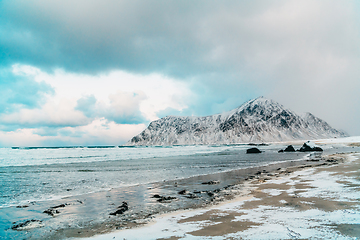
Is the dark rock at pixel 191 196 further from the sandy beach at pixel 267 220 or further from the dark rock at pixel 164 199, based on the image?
the sandy beach at pixel 267 220

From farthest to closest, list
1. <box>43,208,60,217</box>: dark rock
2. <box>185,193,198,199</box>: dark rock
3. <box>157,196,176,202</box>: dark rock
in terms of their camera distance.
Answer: <box>185,193,198,199</box>: dark rock
<box>157,196,176,202</box>: dark rock
<box>43,208,60,217</box>: dark rock

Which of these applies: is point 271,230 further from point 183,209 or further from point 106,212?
point 106,212

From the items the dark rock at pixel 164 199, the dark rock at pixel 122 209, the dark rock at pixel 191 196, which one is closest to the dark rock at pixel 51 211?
the dark rock at pixel 122 209

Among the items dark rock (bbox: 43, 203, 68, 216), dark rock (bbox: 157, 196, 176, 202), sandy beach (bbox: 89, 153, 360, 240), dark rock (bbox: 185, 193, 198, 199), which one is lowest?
dark rock (bbox: 185, 193, 198, 199)

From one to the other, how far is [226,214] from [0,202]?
1150 centimetres

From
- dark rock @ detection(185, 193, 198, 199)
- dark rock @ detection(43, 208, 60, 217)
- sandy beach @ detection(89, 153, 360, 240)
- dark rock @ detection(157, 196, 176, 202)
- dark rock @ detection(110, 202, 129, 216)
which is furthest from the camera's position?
dark rock @ detection(185, 193, 198, 199)

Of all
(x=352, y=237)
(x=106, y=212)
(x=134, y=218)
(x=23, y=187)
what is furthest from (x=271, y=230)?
(x=23, y=187)

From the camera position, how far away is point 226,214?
24.9 ft

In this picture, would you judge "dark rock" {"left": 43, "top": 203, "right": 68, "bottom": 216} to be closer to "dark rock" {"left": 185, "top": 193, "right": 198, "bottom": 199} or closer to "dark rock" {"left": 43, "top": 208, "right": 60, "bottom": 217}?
"dark rock" {"left": 43, "top": 208, "right": 60, "bottom": 217}

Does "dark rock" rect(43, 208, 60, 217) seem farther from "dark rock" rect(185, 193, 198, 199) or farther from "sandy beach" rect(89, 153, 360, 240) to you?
"dark rock" rect(185, 193, 198, 199)

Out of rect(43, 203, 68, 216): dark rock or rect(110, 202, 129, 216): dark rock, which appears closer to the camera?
rect(110, 202, 129, 216): dark rock

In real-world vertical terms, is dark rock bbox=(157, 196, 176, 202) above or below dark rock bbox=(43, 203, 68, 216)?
below

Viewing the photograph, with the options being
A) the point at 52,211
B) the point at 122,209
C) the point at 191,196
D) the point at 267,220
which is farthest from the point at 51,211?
the point at 267,220

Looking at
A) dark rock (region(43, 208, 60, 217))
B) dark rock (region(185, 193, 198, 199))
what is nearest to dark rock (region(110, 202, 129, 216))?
dark rock (region(43, 208, 60, 217))
